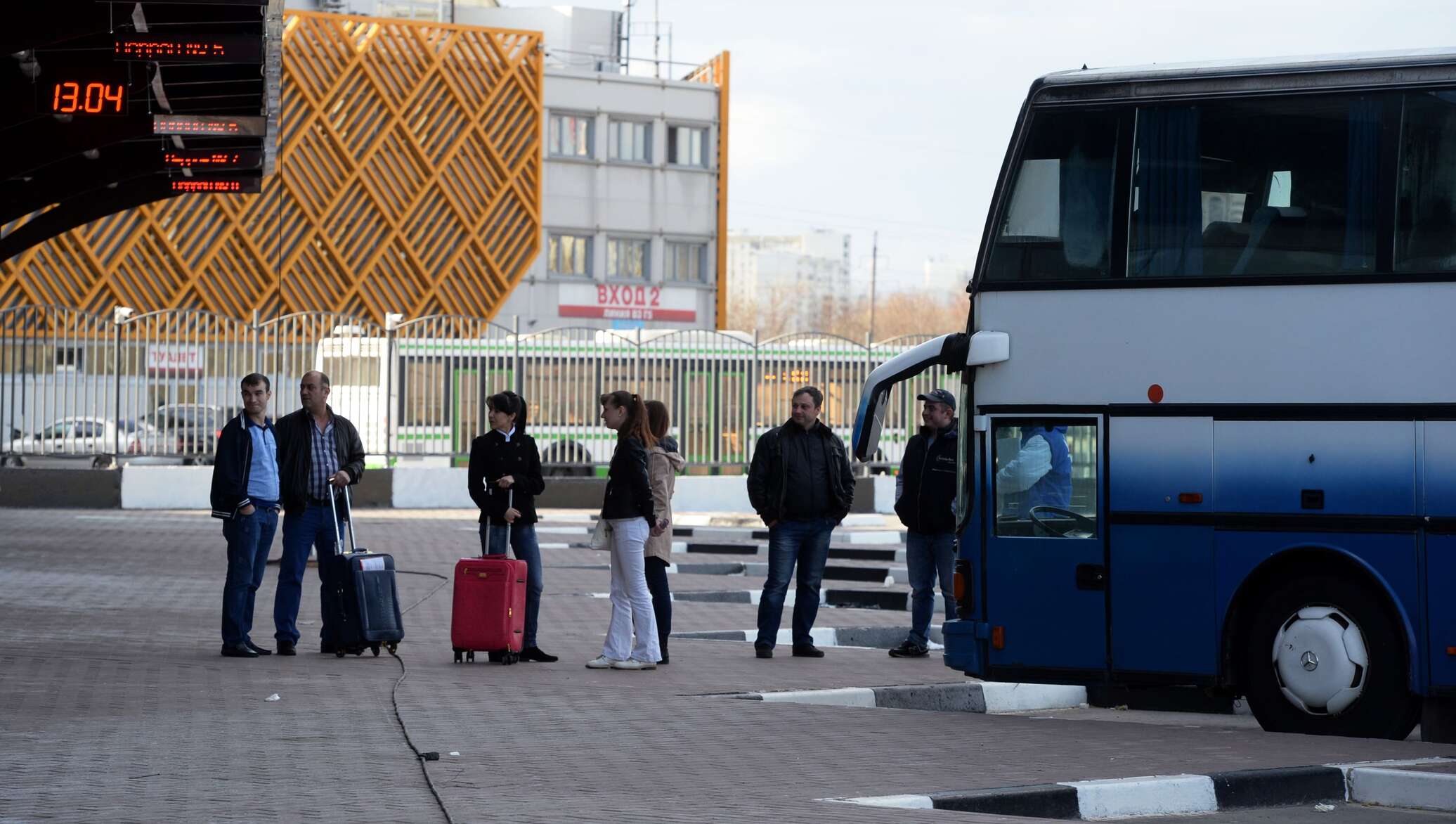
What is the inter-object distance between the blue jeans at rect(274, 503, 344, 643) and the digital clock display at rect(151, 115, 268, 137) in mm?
8220

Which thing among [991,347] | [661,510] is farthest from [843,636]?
[991,347]

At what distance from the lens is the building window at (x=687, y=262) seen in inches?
2499

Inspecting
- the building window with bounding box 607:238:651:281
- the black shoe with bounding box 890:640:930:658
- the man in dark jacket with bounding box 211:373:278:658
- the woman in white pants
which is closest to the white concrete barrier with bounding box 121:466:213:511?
the man in dark jacket with bounding box 211:373:278:658

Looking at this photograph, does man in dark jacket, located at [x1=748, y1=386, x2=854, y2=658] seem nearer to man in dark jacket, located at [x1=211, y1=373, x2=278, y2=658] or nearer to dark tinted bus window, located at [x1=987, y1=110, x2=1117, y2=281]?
dark tinted bus window, located at [x1=987, y1=110, x2=1117, y2=281]

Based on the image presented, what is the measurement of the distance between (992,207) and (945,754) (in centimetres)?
337

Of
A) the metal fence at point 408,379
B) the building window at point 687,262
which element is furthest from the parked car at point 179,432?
the building window at point 687,262

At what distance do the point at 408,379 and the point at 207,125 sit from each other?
437 inches

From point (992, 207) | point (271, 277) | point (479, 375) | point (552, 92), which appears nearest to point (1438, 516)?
point (992, 207)

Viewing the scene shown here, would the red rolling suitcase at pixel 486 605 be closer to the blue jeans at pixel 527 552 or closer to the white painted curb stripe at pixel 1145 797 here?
the blue jeans at pixel 527 552

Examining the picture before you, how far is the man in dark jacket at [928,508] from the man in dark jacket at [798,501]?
48 centimetres

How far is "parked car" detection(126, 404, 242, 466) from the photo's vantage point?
29500 millimetres

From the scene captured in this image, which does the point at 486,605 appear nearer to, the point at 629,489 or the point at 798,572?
the point at 629,489

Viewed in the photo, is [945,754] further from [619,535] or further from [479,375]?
[479,375]

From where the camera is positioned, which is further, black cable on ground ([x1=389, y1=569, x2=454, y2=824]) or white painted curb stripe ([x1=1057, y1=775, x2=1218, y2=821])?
white painted curb stripe ([x1=1057, y1=775, x2=1218, y2=821])
